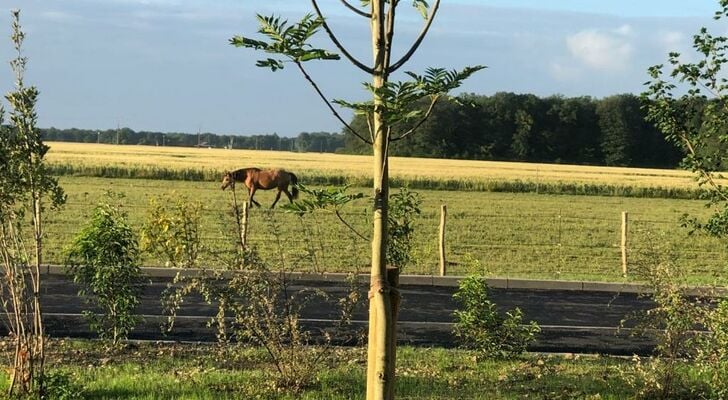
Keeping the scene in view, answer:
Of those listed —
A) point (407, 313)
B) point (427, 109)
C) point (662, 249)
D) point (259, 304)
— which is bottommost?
point (407, 313)

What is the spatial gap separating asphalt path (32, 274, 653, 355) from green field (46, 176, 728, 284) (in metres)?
0.82

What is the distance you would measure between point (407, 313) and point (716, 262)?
12.0 metres

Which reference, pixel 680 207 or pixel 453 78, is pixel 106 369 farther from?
pixel 680 207

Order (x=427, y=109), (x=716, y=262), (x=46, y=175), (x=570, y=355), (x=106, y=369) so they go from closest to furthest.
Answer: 1. (x=427, y=109)
2. (x=46, y=175)
3. (x=106, y=369)
4. (x=570, y=355)
5. (x=716, y=262)

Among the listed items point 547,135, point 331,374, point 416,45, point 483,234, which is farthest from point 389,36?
point 547,135

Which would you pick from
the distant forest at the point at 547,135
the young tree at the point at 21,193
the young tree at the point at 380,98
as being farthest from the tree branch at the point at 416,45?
the distant forest at the point at 547,135

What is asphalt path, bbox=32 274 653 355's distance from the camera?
946 centimetres

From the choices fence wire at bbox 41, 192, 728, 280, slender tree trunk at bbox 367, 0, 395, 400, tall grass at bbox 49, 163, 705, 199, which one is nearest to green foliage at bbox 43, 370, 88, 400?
slender tree trunk at bbox 367, 0, 395, 400

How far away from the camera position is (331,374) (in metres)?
6.72

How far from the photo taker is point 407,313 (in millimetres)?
11492

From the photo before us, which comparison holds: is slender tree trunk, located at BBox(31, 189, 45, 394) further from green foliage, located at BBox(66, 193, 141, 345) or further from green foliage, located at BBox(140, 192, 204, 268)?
green foliage, located at BBox(140, 192, 204, 268)

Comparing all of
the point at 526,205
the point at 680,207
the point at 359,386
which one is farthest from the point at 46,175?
the point at 680,207

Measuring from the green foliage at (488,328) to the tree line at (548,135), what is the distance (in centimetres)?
8741

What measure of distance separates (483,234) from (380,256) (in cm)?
2253
